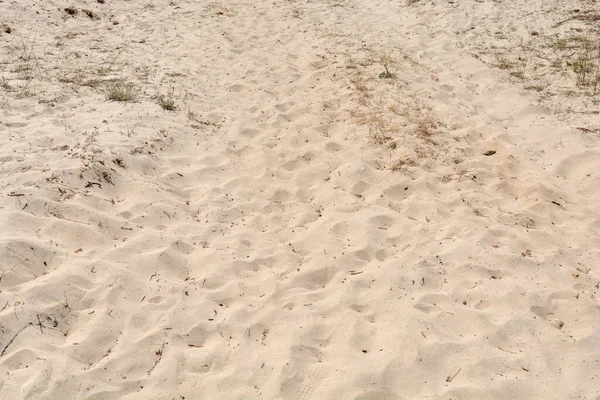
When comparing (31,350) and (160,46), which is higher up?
(160,46)

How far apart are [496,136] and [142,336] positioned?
3.71m

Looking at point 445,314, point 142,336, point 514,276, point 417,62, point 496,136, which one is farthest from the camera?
point 417,62

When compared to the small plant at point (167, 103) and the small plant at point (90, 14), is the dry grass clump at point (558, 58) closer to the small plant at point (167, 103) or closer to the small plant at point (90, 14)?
the small plant at point (167, 103)

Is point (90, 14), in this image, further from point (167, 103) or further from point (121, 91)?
point (167, 103)

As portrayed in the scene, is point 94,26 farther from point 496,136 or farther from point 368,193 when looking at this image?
point 496,136

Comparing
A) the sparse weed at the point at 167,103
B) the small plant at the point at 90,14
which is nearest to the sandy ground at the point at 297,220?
the sparse weed at the point at 167,103

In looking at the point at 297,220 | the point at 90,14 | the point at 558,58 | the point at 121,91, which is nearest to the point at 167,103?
the point at 121,91

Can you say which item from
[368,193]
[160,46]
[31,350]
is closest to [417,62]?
[368,193]

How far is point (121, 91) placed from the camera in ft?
18.3

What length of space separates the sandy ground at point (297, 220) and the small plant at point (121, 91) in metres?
0.08

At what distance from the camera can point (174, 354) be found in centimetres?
294

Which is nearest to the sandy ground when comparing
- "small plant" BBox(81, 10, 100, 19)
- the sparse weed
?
the sparse weed

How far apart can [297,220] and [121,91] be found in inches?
106

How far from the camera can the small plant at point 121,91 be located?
551 cm
